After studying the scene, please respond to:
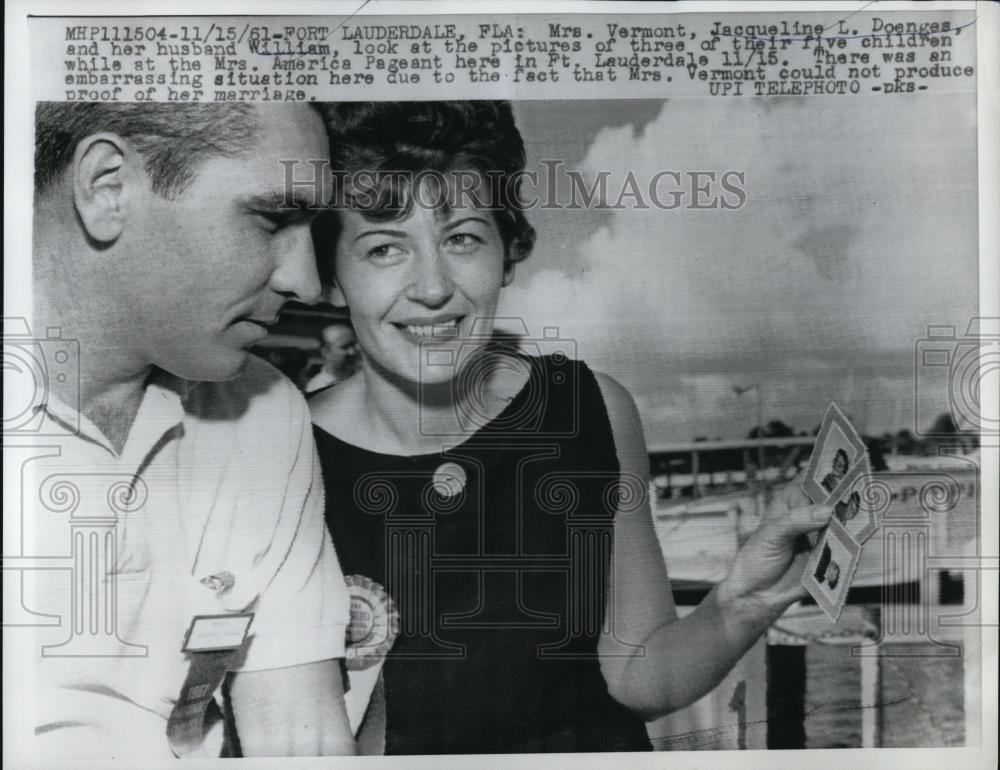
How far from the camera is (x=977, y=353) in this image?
85.3 inches

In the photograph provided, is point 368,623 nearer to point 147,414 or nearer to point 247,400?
point 247,400

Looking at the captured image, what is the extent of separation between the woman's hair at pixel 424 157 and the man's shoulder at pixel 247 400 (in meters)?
0.25

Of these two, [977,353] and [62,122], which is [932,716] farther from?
[62,122]

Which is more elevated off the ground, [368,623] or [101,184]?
[101,184]

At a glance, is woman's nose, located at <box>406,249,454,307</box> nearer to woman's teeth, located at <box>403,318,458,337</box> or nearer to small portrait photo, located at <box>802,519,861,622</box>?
woman's teeth, located at <box>403,318,458,337</box>

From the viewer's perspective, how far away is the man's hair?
6.88 feet

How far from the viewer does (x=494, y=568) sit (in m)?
2.12

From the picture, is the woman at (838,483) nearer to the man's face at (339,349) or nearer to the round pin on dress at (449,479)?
the round pin on dress at (449,479)

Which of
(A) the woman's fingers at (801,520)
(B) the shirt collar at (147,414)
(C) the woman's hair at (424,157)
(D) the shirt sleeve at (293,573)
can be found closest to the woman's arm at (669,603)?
(A) the woman's fingers at (801,520)

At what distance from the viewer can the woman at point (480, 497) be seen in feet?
6.95

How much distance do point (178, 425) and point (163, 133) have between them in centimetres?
60

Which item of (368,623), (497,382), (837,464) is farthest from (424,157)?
(837,464)

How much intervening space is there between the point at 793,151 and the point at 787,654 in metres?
1.04

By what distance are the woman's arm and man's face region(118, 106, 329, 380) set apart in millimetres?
697
